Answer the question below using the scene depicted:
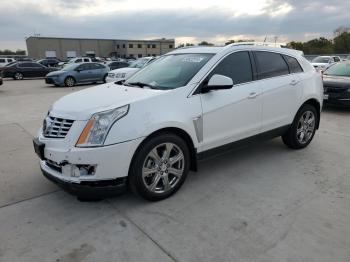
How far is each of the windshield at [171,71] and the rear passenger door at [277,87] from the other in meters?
1.00

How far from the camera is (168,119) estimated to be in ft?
11.2

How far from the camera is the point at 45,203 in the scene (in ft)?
11.9

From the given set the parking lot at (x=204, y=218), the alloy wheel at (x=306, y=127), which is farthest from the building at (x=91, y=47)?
the parking lot at (x=204, y=218)

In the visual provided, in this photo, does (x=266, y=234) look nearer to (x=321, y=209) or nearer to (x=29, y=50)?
(x=321, y=209)

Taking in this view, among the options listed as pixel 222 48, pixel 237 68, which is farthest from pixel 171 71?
pixel 237 68

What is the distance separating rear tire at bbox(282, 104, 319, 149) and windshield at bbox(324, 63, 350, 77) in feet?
16.8

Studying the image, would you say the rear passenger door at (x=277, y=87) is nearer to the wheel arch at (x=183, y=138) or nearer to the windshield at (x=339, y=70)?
the wheel arch at (x=183, y=138)

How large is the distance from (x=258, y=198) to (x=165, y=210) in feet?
3.67

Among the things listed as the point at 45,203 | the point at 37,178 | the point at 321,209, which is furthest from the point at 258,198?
the point at 37,178

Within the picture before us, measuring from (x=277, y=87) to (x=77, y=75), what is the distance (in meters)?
16.1

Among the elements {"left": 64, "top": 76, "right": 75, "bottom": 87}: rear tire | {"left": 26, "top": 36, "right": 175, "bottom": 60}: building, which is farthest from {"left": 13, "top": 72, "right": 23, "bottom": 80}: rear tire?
{"left": 26, "top": 36, "right": 175, "bottom": 60}: building

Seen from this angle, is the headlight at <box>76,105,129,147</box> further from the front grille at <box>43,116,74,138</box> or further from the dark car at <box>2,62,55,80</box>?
the dark car at <box>2,62,55,80</box>

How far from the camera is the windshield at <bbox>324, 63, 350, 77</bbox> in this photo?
9648 mm

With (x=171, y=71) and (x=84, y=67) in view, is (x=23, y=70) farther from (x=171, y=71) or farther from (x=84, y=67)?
(x=171, y=71)
